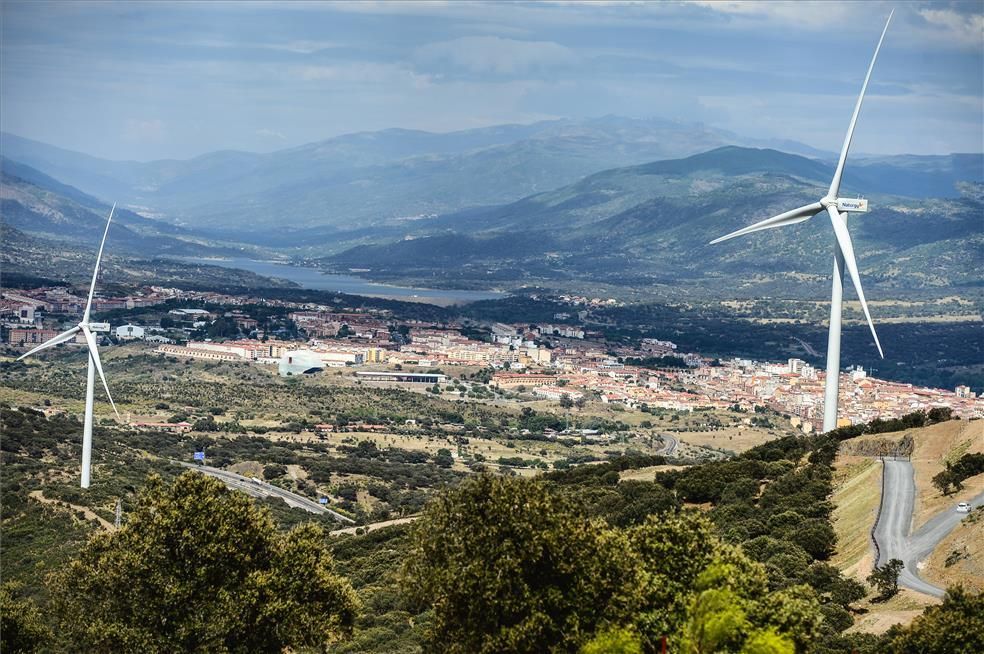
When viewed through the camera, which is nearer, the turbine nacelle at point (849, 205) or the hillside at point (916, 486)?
the hillside at point (916, 486)

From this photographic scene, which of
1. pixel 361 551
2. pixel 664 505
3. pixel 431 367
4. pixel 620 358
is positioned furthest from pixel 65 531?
pixel 620 358

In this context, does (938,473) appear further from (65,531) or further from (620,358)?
(620,358)

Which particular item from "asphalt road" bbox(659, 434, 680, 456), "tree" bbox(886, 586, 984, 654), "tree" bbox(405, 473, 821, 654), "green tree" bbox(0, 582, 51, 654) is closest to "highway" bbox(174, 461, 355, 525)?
"asphalt road" bbox(659, 434, 680, 456)

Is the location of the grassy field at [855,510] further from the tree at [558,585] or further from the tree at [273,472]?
the tree at [273,472]

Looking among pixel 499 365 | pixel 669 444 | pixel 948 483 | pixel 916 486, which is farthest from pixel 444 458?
pixel 499 365

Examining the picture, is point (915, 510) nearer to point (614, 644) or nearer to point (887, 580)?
point (887, 580)

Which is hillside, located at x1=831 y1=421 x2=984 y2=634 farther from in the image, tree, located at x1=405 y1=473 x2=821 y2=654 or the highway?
the highway

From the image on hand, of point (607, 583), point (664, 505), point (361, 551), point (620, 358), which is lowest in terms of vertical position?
point (620, 358)

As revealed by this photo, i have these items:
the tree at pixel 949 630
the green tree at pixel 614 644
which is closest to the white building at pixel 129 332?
the tree at pixel 949 630
